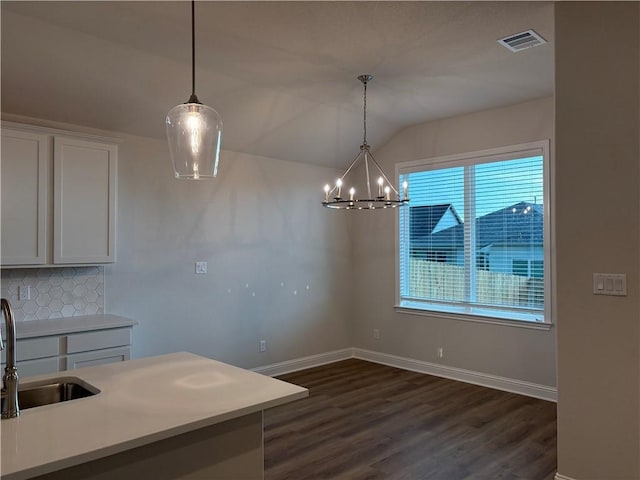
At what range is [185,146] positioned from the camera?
2.22 metres

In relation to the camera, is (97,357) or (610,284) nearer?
(610,284)

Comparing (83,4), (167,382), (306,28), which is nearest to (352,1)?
(306,28)

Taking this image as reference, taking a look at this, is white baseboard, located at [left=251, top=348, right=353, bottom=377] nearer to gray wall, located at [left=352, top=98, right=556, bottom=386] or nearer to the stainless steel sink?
gray wall, located at [left=352, top=98, right=556, bottom=386]

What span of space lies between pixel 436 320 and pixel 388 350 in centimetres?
80

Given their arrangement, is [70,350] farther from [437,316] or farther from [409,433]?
[437,316]

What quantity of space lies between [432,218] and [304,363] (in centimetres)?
225

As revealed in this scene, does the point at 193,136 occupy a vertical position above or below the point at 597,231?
above

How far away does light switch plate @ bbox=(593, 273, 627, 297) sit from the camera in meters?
2.56

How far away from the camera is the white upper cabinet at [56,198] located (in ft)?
11.1

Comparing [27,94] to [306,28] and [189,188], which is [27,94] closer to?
[189,188]

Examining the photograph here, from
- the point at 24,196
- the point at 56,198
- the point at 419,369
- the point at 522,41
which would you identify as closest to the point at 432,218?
the point at 419,369

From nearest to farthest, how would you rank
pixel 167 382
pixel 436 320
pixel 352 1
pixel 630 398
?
pixel 167 382 → pixel 630 398 → pixel 352 1 → pixel 436 320

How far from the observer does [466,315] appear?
16.8 ft

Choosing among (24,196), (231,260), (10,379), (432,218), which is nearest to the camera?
(10,379)
